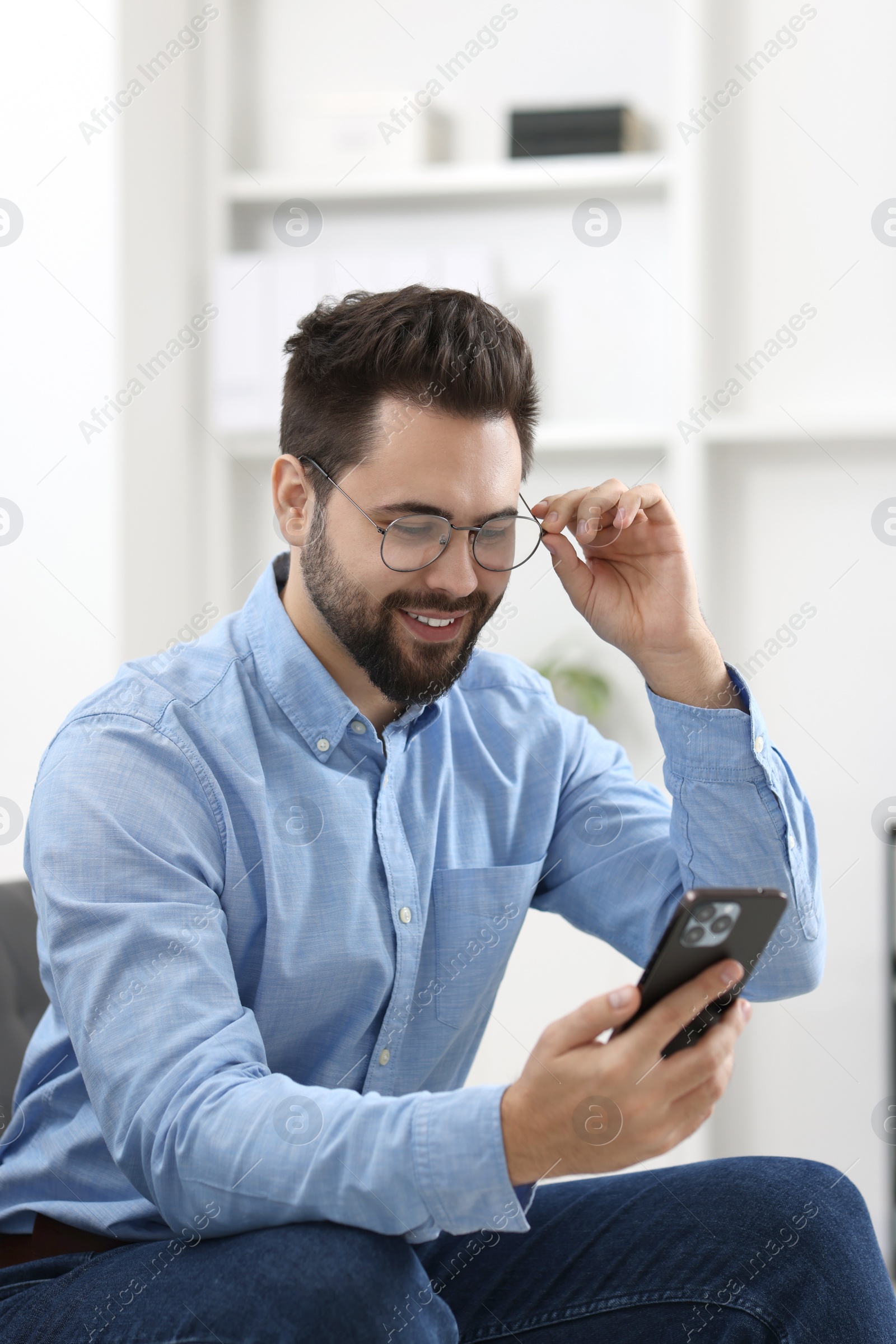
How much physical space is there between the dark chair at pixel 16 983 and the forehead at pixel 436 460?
61cm

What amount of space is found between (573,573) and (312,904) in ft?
1.61

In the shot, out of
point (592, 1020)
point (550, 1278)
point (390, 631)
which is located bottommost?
point (550, 1278)

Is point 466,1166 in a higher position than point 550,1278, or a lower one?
higher

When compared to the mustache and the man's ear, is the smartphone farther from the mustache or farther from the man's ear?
the man's ear

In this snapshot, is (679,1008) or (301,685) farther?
(301,685)

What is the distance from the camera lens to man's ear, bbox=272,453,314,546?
143cm

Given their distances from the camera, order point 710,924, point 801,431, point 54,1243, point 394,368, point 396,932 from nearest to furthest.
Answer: point 710,924 → point 54,1243 → point 396,932 → point 394,368 → point 801,431

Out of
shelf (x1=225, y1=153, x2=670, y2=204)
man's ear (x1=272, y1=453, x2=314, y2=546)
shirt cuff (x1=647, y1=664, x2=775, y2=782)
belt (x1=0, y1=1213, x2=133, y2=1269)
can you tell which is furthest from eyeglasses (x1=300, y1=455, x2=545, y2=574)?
shelf (x1=225, y1=153, x2=670, y2=204)

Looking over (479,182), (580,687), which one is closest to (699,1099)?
(580,687)

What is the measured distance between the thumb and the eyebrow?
135mm

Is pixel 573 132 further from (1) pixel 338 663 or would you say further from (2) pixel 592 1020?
(2) pixel 592 1020

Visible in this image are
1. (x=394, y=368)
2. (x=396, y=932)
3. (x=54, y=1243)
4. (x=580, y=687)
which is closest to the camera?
(x=54, y=1243)

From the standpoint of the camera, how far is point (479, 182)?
2.79 metres

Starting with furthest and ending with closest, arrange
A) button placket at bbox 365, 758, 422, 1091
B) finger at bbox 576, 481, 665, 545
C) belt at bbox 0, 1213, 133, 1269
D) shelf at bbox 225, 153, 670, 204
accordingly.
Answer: shelf at bbox 225, 153, 670, 204
finger at bbox 576, 481, 665, 545
button placket at bbox 365, 758, 422, 1091
belt at bbox 0, 1213, 133, 1269
